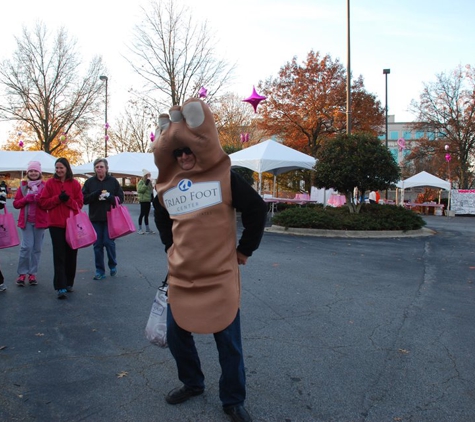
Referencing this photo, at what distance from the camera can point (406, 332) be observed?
4383 millimetres

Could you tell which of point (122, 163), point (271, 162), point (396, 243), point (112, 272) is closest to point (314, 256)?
point (396, 243)

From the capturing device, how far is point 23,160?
1040 inches

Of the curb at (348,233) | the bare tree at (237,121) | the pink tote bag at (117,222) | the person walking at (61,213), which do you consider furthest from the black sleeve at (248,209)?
the bare tree at (237,121)

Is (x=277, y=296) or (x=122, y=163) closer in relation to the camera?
(x=277, y=296)

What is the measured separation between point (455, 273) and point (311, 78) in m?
23.9

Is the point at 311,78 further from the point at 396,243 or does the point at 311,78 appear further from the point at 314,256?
the point at 314,256

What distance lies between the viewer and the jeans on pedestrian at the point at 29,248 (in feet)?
19.2

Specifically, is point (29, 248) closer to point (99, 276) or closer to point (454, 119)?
point (99, 276)

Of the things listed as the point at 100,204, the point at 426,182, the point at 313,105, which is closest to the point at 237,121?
the point at 313,105

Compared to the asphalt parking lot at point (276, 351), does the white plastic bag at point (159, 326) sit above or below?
above

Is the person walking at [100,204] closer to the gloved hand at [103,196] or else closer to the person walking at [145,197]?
the gloved hand at [103,196]

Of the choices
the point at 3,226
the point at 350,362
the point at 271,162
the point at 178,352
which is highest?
the point at 271,162

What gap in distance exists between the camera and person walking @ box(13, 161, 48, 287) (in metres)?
5.73

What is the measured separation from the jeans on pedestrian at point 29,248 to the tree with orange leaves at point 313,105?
24468mm
